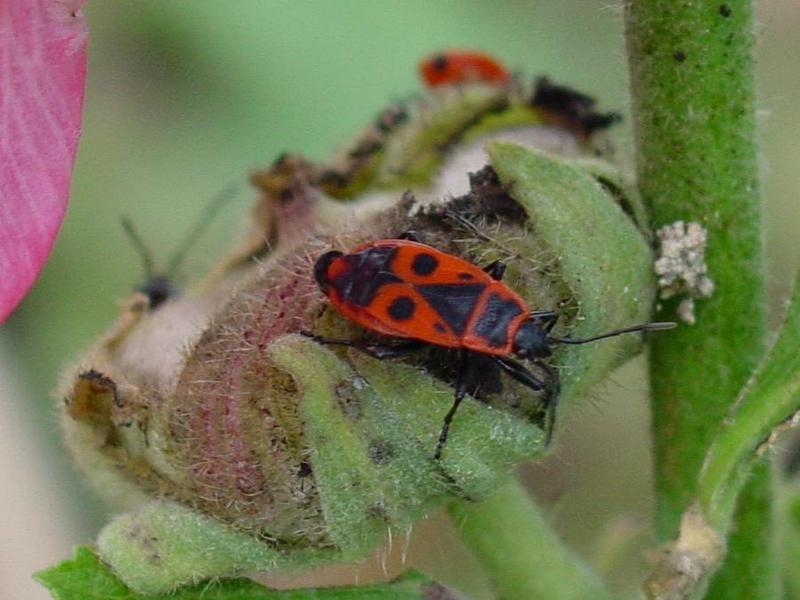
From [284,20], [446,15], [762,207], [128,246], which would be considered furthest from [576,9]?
[762,207]

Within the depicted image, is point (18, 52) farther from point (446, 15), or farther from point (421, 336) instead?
point (446, 15)

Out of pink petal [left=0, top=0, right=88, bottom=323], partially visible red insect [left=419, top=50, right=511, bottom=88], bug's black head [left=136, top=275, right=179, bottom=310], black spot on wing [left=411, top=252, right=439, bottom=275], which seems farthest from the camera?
partially visible red insect [left=419, top=50, right=511, bottom=88]

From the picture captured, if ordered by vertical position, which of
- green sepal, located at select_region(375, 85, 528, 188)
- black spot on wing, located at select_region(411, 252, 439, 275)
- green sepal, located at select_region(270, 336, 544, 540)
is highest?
green sepal, located at select_region(375, 85, 528, 188)

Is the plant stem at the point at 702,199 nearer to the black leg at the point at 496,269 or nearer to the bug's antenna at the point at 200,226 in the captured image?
the black leg at the point at 496,269

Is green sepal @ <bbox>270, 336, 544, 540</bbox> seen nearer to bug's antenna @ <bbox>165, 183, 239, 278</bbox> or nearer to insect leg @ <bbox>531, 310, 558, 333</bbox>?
insect leg @ <bbox>531, 310, 558, 333</bbox>

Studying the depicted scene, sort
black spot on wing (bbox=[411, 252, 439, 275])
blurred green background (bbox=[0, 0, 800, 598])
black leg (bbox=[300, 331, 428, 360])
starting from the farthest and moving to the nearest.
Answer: blurred green background (bbox=[0, 0, 800, 598]) → black spot on wing (bbox=[411, 252, 439, 275]) → black leg (bbox=[300, 331, 428, 360])

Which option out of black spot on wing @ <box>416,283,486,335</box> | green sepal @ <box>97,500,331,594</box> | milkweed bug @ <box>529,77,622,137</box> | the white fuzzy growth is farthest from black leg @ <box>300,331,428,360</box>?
milkweed bug @ <box>529,77,622,137</box>

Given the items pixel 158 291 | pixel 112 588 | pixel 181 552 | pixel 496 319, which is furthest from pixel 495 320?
pixel 158 291
